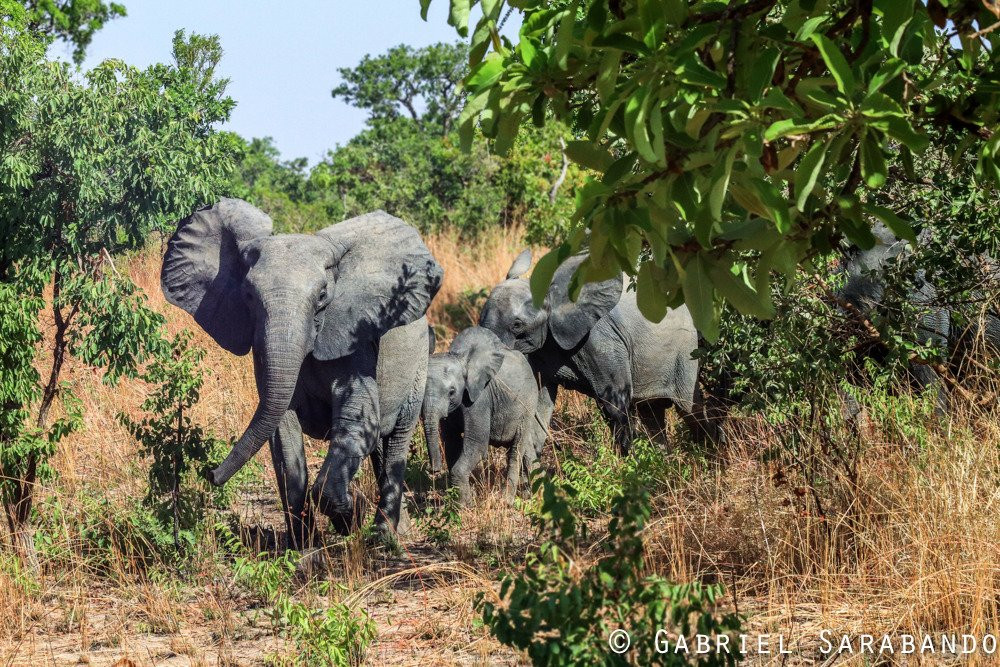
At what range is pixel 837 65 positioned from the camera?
8.18ft

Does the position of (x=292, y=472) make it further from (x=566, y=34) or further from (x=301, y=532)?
(x=566, y=34)

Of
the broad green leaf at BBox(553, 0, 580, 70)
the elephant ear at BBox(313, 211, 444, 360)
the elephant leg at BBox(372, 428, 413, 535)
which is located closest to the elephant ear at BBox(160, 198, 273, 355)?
the elephant ear at BBox(313, 211, 444, 360)

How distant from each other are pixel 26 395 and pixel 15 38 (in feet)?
5.87

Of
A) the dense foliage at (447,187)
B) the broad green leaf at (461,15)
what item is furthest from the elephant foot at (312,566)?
the dense foliage at (447,187)

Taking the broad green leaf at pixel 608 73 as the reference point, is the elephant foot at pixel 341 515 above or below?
below

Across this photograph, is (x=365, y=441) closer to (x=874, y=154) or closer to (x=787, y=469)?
(x=787, y=469)

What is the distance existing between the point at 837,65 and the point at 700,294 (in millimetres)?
628

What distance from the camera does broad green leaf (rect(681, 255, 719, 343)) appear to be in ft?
9.30

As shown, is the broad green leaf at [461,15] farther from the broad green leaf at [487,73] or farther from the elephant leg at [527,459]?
the elephant leg at [527,459]

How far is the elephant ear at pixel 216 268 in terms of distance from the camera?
678cm

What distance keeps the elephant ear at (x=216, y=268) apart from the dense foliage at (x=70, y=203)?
0.73 ft

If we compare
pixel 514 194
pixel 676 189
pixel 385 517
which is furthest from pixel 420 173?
pixel 676 189

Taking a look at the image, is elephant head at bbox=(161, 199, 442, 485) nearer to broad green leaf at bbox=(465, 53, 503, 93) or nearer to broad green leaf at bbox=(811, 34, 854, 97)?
broad green leaf at bbox=(465, 53, 503, 93)

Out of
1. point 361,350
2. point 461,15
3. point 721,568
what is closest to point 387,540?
point 361,350
